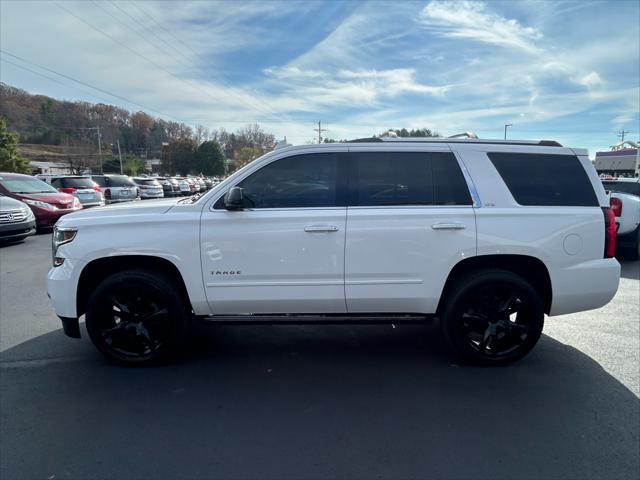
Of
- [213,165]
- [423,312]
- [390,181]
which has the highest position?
[213,165]

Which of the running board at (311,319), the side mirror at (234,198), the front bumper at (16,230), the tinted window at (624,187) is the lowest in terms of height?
the running board at (311,319)

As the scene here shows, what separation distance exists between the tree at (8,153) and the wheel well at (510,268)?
136 ft

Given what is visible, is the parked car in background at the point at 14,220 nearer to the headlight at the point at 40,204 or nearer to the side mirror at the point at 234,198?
the headlight at the point at 40,204

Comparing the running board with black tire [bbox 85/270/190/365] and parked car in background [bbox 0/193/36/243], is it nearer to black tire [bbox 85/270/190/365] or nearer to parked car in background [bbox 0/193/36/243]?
black tire [bbox 85/270/190/365]

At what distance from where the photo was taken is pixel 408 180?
355 centimetres

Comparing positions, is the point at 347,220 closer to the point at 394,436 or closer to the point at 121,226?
the point at 394,436

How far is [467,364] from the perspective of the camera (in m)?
3.66

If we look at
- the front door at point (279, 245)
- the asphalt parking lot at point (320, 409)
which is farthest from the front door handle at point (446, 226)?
the asphalt parking lot at point (320, 409)

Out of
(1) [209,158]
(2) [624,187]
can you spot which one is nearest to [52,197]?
(2) [624,187]

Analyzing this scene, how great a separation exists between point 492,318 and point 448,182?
4.25ft

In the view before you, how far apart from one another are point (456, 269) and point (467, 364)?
91cm

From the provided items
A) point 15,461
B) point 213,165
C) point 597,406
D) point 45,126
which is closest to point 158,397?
point 15,461

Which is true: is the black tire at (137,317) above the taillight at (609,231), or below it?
below

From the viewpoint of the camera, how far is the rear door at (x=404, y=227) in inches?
133
